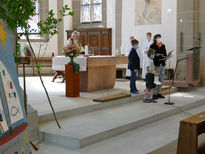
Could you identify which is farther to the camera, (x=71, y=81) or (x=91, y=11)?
(x=91, y=11)

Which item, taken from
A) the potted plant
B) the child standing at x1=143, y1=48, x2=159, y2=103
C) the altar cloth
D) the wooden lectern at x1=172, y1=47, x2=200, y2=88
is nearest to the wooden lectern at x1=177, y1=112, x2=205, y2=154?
the child standing at x1=143, y1=48, x2=159, y2=103

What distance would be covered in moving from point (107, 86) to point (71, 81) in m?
1.90

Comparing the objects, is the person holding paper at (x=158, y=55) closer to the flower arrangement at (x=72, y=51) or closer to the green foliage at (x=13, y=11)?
the flower arrangement at (x=72, y=51)

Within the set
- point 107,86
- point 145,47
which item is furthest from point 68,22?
point 107,86

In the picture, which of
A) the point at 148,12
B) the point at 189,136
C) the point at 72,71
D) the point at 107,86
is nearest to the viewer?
the point at 189,136

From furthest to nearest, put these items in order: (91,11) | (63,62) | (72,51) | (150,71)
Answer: (91,11), (63,62), (72,51), (150,71)

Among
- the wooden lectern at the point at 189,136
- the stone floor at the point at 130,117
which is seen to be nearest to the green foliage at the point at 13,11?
the wooden lectern at the point at 189,136

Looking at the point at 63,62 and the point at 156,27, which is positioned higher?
the point at 156,27

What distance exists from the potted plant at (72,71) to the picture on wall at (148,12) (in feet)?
15.8

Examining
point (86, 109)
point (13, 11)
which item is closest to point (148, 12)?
point (86, 109)

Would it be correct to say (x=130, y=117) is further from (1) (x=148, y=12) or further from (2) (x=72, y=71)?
(1) (x=148, y=12)

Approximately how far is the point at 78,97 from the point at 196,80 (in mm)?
4254

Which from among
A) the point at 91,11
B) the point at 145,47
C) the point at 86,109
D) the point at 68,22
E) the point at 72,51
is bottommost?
the point at 86,109

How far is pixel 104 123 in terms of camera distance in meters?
5.59
